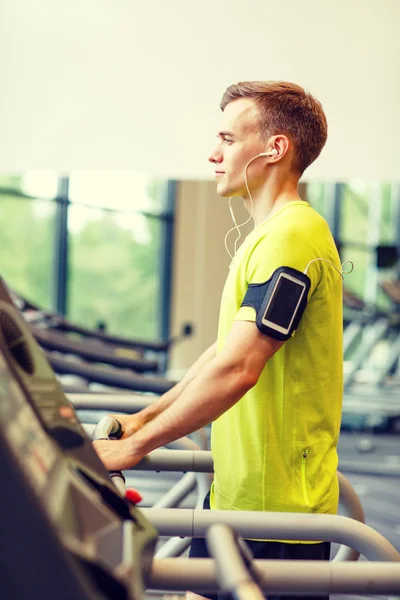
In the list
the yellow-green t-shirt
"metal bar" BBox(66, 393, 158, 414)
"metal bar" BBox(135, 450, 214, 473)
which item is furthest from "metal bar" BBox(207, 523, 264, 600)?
"metal bar" BBox(66, 393, 158, 414)

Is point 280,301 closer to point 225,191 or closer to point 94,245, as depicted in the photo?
point 225,191

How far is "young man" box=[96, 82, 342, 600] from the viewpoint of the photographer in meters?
1.23

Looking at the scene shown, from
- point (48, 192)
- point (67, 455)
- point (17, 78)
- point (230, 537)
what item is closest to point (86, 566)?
point (67, 455)

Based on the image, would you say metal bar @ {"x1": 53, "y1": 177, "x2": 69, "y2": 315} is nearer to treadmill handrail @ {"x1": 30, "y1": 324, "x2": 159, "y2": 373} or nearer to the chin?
treadmill handrail @ {"x1": 30, "y1": 324, "x2": 159, "y2": 373}

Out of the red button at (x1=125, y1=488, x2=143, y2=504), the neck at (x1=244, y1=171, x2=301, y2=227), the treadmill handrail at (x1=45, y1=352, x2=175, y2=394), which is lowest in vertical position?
the treadmill handrail at (x1=45, y1=352, x2=175, y2=394)

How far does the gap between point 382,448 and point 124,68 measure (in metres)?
3.88

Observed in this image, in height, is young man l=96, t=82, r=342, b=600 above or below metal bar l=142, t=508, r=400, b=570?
above

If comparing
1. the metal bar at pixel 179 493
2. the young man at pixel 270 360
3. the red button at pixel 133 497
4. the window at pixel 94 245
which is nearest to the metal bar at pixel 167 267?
the window at pixel 94 245

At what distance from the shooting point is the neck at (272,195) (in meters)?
1.40

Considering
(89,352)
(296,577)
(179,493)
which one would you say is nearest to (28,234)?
(89,352)

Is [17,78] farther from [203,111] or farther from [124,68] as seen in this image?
[203,111]

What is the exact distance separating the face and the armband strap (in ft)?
0.75

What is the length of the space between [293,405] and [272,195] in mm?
356

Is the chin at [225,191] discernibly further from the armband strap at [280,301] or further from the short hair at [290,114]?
the armband strap at [280,301]
